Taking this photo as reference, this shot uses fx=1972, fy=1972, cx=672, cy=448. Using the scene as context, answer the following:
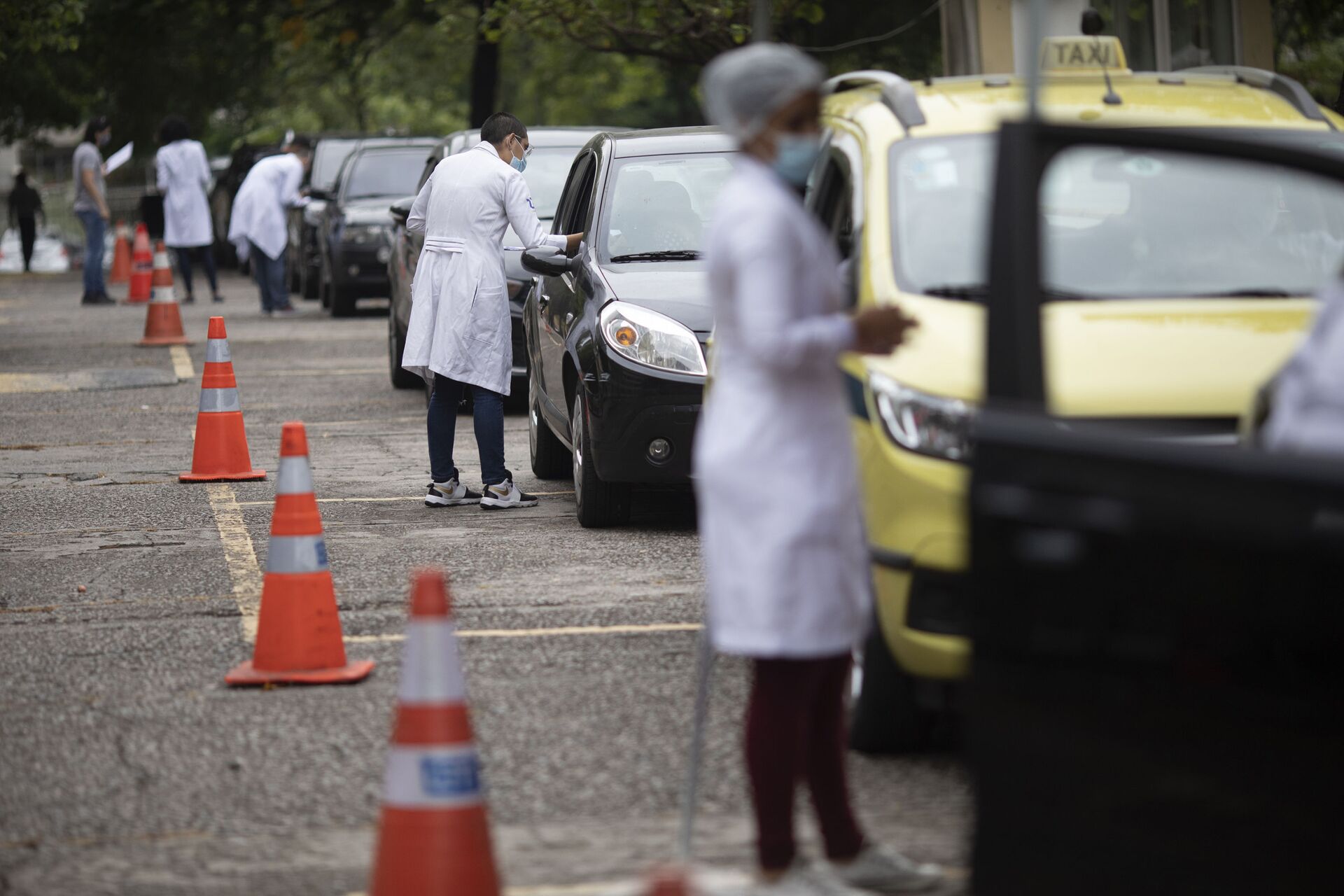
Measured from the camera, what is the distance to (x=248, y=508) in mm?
9805

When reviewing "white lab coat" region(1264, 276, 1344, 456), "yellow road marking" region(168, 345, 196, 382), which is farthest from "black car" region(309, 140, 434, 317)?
"white lab coat" region(1264, 276, 1344, 456)

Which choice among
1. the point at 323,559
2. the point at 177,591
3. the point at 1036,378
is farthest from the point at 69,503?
the point at 1036,378

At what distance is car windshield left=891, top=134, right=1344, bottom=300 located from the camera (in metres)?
5.20

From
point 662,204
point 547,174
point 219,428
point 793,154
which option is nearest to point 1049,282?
point 793,154

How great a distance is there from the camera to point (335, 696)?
20.1 ft

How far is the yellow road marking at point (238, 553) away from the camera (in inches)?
290

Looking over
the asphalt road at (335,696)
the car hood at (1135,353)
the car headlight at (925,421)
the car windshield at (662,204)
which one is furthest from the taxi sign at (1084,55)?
the car windshield at (662,204)

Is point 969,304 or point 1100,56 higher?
point 1100,56

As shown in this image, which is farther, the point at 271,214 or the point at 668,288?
the point at 271,214

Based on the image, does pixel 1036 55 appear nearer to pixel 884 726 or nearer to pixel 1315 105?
pixel 884 726

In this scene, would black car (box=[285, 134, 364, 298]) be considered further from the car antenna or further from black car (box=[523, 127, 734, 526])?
the car antenna

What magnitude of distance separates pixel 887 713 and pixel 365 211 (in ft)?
56.1

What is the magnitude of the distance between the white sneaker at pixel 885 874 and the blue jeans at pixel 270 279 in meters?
19.3

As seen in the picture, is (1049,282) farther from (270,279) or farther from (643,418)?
(270,279)
